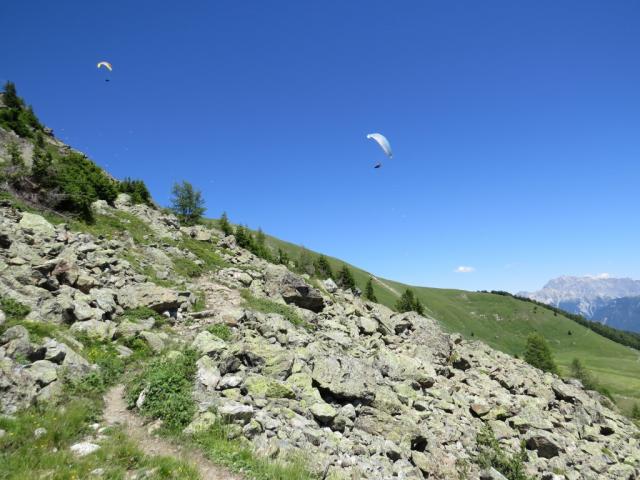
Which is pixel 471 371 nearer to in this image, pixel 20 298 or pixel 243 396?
pixel 243 396

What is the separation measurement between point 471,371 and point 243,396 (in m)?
26.1

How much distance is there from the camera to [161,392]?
492 inches

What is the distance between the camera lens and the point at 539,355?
91.2 meters

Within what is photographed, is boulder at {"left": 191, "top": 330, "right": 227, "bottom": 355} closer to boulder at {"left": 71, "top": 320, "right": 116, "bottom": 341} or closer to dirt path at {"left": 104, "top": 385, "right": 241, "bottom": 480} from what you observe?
boulder at {"left": 71, "top": 320, "right": 116, "bottom": 341}

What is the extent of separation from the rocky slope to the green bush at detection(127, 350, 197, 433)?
0.48 m

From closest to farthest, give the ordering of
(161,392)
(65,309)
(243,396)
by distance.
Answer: (161,392), (243,396), (65,309)

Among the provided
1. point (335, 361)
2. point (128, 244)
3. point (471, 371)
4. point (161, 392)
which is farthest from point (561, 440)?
point (128, 244)

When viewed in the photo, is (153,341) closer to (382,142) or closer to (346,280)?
(382,142)

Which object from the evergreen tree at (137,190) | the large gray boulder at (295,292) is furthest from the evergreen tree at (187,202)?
the large gray boulder at (295,292)

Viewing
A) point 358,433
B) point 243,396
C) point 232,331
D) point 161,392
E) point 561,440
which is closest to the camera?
point 161,392

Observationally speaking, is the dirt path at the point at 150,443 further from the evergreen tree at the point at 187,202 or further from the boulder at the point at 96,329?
the evergreen tree at the point at 187,202

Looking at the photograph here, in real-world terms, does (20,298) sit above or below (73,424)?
above

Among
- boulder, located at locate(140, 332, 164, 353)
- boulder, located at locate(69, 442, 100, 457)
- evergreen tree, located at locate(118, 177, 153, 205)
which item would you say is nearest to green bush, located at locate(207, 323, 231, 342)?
boulder, located at locate(140, 332, 164, 353)

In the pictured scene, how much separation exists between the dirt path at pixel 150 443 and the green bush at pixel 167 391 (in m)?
0.41
